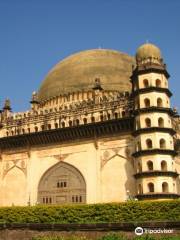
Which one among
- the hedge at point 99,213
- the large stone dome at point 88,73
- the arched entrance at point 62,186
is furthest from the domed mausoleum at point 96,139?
the hedge at point 99,213

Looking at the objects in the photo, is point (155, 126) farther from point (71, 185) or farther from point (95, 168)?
point (71, 185)

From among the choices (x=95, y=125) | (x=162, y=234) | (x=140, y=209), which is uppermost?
(x=95, y=125)

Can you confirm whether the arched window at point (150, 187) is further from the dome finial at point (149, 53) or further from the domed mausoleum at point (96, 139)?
the dome finial at point (149, 53)

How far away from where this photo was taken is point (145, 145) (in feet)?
106

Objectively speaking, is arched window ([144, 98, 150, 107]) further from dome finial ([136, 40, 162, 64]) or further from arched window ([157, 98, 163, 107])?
A: dome finial ([136, 40, 162, 64])

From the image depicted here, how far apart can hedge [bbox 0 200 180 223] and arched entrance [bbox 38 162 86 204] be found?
8.27m

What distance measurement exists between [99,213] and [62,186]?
11.1 metres

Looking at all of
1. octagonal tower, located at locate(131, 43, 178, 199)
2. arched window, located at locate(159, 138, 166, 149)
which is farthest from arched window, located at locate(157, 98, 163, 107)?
arched window, located at locate(159, 138, 166, 149)

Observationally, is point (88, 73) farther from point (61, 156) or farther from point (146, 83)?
point (146, 83)

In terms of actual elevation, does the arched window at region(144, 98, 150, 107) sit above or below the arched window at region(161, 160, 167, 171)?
above

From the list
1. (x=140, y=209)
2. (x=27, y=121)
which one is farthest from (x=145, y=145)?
(x=27, y=121)

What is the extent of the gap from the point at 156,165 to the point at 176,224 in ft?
30.2

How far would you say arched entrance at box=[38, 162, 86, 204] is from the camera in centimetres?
3616

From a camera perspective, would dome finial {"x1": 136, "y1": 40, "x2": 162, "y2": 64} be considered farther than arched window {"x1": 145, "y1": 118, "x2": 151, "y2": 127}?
Yes
